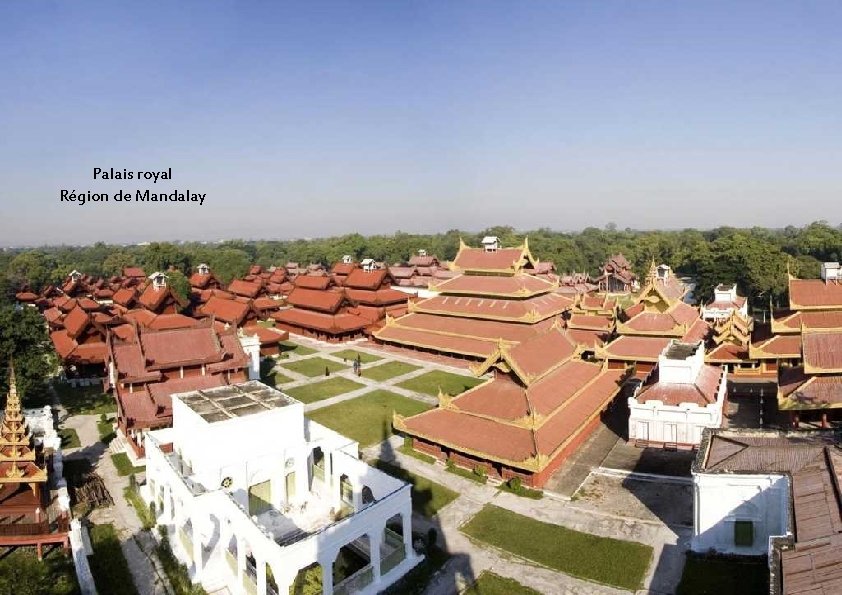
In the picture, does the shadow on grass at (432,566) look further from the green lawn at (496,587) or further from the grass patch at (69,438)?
the grass patch at (69,438)

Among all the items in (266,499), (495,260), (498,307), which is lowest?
(266,499)

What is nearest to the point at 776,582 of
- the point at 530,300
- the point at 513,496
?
the point at 513,496

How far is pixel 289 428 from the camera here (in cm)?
1772

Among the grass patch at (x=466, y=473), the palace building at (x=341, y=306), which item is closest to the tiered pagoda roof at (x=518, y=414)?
the grass patch at (x=466, y=473)

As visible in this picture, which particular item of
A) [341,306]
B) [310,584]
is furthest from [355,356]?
[310,584]

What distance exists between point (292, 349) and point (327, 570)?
3110cm

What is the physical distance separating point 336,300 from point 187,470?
29100mm

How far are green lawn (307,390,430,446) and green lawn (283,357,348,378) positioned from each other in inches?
250

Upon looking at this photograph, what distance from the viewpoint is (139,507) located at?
1850cm

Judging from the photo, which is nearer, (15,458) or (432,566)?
(432,566)

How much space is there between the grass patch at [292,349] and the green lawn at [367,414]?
1255cm

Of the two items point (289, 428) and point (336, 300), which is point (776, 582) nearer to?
point (289, 428)

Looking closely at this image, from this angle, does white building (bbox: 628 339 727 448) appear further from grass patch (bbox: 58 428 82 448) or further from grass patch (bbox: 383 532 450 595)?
grass patch (bbox: 58 428 82 448)

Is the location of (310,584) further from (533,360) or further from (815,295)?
(815,295)
